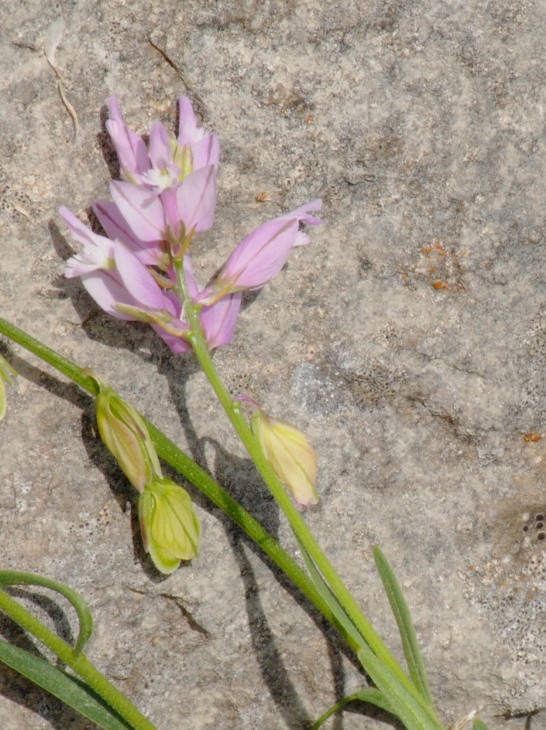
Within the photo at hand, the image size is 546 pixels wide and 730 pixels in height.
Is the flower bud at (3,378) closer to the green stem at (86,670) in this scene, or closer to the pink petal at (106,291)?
the pink petal at (106,291)

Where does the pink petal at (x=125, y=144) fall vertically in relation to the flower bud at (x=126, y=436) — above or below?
above

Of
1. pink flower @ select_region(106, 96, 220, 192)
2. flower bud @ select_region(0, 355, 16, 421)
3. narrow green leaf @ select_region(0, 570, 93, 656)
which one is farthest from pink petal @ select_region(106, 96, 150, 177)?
narrow green leaf @ select_region(0, 570, 93, 656)

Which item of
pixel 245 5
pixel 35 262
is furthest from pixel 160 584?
pixel 245 5

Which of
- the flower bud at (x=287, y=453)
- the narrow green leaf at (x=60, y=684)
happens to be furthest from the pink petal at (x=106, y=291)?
the narrow green leaf at (x=60, y=684)

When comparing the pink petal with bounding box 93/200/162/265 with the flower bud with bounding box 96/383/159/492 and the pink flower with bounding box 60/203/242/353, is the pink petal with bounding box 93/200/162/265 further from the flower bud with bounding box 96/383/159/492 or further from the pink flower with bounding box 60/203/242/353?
the flower bud with bounding box 96/383/159/492

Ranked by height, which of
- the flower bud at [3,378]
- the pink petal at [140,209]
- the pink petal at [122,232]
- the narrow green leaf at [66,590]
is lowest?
the narrow green leaf at [66,590]

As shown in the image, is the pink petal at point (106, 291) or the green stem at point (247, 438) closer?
the green stem at point (247, 438)
